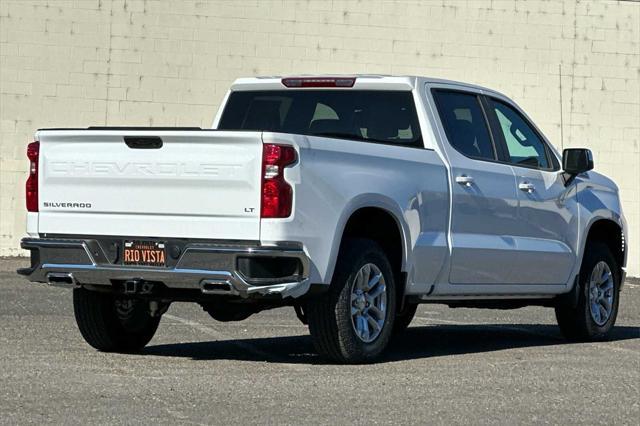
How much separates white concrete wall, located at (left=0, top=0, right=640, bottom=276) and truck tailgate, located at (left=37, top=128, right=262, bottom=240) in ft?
45.5

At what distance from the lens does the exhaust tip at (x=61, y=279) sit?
9.98 meters

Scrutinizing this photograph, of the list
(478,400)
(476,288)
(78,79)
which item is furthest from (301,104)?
(78,79)

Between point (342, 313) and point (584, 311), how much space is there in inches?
135

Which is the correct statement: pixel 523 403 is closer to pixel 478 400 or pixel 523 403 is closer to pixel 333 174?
pixel 478 400

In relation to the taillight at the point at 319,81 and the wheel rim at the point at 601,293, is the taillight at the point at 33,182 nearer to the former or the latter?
the taillight at the point at 319,81

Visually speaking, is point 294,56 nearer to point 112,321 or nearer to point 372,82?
point 372,82

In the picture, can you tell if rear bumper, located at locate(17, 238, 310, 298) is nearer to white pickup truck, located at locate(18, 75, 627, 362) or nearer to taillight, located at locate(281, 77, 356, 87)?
white pickup truck, located at locate(18, 75, 627, 362)

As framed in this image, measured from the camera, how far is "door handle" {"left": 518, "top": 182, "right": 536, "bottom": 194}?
11.8m

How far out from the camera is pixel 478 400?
8.62 meters

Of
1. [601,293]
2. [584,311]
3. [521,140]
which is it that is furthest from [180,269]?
[601,293]

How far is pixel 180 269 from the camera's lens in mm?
9656

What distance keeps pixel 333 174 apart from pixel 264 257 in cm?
78

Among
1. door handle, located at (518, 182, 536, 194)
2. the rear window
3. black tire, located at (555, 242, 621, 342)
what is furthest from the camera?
black tire, located at (555, 242, 621, 342)

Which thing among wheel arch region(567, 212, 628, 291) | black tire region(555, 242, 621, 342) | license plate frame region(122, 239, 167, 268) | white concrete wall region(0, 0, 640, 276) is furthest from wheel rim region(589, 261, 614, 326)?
white concrete wall region(0, 0, 640, 276)
